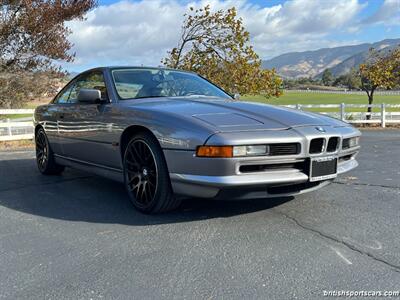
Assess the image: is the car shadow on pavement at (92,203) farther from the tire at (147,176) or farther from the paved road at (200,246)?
the tire at (147,176)

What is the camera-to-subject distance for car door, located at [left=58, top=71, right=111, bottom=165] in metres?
4.62

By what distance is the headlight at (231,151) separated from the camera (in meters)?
3.31

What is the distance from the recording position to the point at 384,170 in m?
6.30

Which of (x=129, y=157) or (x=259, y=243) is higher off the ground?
(x=129, y=157)

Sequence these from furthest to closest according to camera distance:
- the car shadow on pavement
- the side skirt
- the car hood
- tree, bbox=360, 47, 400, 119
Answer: tree, bbox=360, 47, 400, 119 < the side skirt < the car shadow on pavement < the car hood

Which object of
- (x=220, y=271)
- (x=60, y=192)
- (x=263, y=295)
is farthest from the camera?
(x=60, y=192)

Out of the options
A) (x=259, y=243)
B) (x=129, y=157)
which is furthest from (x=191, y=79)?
(x=259, y=243)

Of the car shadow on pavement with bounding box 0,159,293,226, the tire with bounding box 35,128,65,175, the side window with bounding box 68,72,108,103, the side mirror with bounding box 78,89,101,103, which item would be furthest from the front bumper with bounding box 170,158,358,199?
the tire with bounding box 35,128,65,175

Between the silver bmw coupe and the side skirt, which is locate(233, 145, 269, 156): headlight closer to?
the silver bmw coupe

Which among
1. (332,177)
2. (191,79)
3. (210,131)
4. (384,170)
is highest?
(191,79)

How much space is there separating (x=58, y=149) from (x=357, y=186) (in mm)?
3869

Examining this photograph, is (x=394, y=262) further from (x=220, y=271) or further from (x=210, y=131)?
(x=210, y=131)

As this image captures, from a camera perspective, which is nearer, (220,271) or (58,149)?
(220,271)

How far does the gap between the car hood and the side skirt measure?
775mm
